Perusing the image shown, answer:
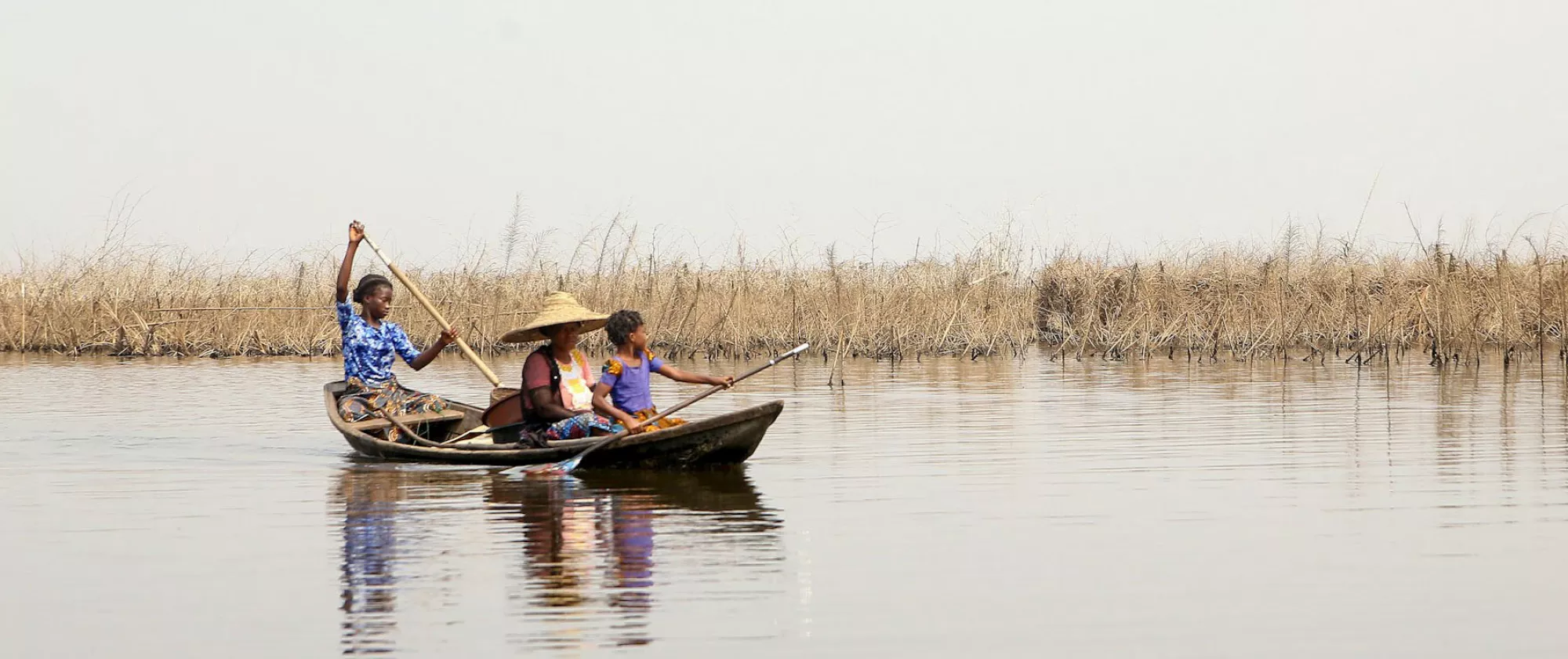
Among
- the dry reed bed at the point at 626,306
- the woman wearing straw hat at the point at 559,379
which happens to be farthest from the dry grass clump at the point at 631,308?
the woman wearing straw hat at the point at 559,379

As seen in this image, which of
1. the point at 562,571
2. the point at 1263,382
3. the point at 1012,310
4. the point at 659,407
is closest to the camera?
the point at 562,571

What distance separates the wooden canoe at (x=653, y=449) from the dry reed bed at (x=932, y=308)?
7.76 m

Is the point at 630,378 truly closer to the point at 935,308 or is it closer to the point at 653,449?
the point at 653,449

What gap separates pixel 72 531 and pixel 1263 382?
10.7 metres

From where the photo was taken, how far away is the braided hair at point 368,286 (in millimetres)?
10055

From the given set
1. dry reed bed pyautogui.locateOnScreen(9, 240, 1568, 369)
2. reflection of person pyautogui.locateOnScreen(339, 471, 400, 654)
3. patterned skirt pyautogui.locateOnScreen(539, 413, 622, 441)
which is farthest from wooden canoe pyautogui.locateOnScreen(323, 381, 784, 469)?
dry reed bed pyautogui.locateOnScreen(9, 240, 1568, 369)

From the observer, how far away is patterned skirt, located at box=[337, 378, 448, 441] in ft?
33.6

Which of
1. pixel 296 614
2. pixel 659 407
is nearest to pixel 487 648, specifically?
pixel 296 614

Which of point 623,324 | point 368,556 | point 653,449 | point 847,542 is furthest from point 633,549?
point 623,324

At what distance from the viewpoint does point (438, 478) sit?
8.80 meters

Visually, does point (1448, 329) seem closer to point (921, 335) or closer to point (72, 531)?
point (921, 335)

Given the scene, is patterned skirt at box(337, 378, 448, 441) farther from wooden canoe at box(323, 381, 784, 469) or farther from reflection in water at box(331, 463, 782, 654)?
reflection in water at box(331, 463, 782, 654)

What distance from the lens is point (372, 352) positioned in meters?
10.3

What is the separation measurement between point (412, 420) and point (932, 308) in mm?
Answer: 9782
